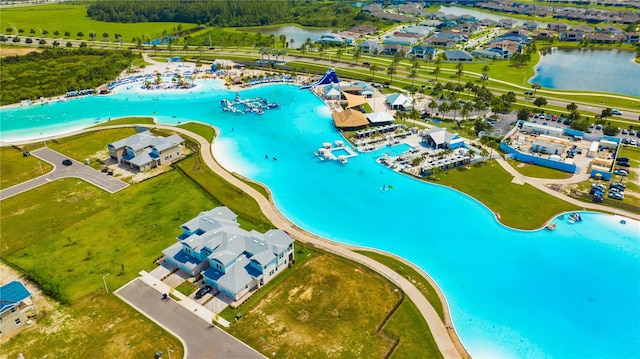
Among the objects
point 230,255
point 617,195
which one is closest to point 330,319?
point 230,255

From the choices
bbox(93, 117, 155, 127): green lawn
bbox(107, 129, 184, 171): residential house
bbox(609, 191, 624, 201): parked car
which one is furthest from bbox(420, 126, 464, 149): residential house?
bbox(93, 117, 155, 127): green lawn

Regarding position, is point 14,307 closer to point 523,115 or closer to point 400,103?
point 400,103

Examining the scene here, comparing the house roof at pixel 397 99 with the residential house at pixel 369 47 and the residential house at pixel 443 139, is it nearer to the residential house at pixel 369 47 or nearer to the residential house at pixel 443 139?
the residential house at pixel 443 139

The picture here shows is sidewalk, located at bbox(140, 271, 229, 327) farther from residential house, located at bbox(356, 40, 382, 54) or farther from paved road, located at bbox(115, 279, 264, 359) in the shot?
residential house, located at bbox(356, 40, 382, 54)

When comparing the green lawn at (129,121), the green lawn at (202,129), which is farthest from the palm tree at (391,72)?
the green lawn at (129,121)

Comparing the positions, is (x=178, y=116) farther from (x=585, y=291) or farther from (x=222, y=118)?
(x=585, y=291)

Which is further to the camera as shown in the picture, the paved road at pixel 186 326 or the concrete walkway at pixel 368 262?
the concrete walkway at pixel 368 262
